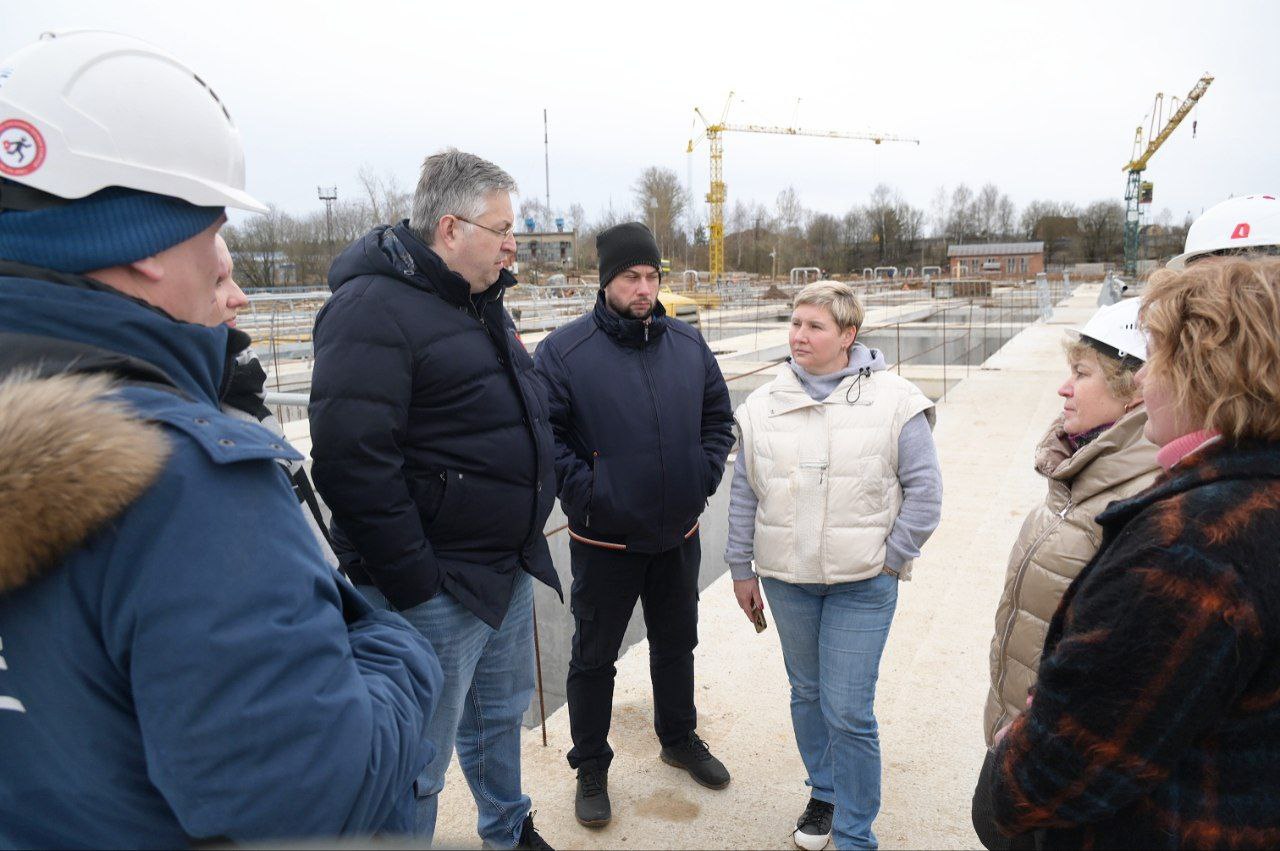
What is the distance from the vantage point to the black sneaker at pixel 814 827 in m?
2.72

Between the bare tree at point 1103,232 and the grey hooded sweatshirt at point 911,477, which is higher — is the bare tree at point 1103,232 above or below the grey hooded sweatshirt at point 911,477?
above

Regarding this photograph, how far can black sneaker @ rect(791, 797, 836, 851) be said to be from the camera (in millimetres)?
2721

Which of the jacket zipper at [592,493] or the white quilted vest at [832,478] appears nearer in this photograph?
the white quilted vest at [832,478]

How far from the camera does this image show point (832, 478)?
105 inches

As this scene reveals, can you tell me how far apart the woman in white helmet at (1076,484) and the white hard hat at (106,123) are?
1946 millimetres

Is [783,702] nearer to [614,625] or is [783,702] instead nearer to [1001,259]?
[614,625]

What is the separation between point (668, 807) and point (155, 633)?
8.06 ft

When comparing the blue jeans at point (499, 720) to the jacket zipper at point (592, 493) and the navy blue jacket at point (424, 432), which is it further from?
the jacket zipper at point (592, 493)

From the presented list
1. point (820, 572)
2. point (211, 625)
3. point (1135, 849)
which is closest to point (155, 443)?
point (211, 625)

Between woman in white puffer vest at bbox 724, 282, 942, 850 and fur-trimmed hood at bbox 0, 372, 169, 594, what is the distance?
2106 mm

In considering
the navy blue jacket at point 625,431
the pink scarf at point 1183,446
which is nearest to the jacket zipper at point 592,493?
the navy blue jacket at point 625,431

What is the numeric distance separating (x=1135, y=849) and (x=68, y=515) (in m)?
1.61

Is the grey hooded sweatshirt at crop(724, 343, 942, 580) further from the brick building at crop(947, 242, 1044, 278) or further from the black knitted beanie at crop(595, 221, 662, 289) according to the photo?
the brick building at crop(947, 242, 1044, 278)

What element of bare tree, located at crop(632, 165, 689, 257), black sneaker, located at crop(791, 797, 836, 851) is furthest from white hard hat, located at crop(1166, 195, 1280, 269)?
bare tree, located at crop(632, 165, 689, 257)
